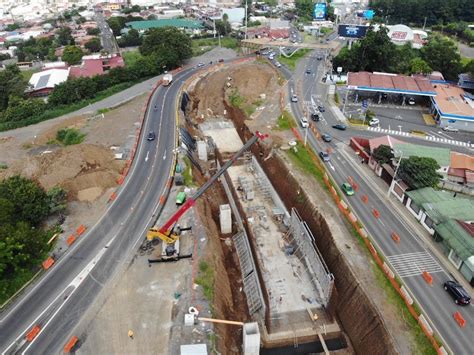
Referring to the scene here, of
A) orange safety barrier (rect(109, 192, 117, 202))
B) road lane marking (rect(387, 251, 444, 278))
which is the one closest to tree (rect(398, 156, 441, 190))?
road lane marking (rect(387, 251, 444, 278))

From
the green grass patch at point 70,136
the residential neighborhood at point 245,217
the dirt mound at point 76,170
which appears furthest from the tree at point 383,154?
the green grass patch at point 70,136

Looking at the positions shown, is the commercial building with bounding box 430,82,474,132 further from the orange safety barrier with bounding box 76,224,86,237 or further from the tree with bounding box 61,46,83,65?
the tree with bounding box 61,46,83,65

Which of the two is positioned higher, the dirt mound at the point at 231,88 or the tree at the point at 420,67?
the tree at the point at 420,67

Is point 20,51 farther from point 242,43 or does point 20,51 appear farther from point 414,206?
point 414,206

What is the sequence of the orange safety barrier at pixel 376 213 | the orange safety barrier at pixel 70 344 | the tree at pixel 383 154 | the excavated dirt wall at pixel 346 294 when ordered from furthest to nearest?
the tree at pixel 383 154 < the orange safety barrier at pixel 376 213 < the excavated dirt wall at pixel 346 294 < the orange safety barrier at pixel 70 344

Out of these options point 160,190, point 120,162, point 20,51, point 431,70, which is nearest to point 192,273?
point 160,190

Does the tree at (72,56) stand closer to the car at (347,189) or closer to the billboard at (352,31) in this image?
the billboard at (352,31)
